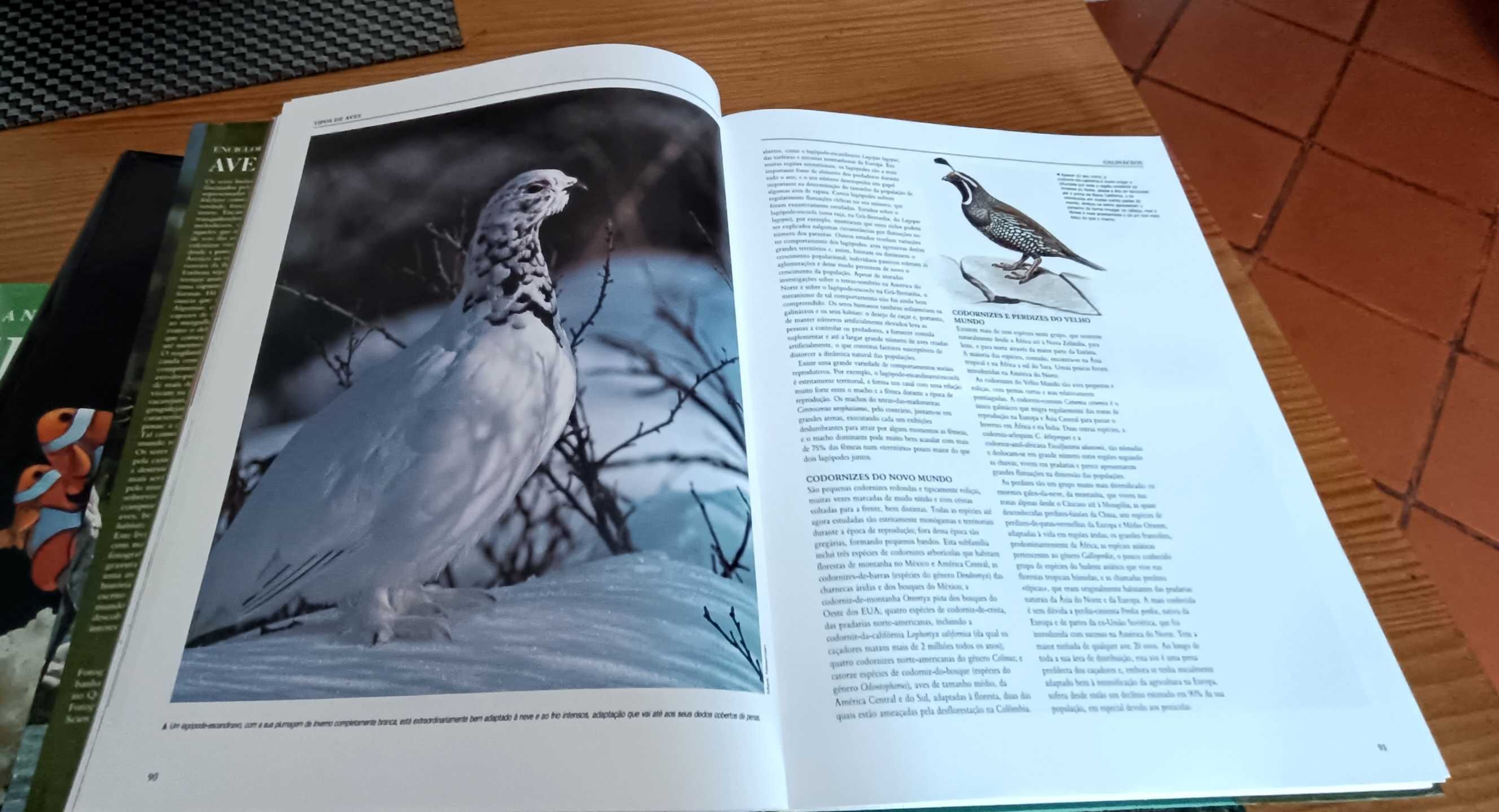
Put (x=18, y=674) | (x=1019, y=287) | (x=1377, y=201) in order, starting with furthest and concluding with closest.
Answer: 1. (x=1377, y=201)
2. (x=1019, y=287)
3. (x=18, y=674)

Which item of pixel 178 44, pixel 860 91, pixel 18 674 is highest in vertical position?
pixel 860 91

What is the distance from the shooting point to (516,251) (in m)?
0.39

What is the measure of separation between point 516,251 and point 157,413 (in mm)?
163

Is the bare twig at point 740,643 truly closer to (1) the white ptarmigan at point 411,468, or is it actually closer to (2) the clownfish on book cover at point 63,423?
Answer: (1) the white ptarmigan at point 411,468

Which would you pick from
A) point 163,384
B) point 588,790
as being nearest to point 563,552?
point 588,790

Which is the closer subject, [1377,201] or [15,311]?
[15,311]

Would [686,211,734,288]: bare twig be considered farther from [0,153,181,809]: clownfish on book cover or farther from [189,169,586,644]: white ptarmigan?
[0,153,181,809]: clownfish on book cover

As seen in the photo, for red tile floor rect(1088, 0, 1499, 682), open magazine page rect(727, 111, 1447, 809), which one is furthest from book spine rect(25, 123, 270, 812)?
red tile floor rect(1088, 0, 1499, 682)

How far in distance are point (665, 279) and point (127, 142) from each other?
301mm

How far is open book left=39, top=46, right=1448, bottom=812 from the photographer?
0.30 meters

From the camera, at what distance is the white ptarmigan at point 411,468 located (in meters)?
0.32

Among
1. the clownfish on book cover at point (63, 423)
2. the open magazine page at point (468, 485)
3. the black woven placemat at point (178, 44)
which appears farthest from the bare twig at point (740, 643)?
the black woven placemat at point (178, 44)

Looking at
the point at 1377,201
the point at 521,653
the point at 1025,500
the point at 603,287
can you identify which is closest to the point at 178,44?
the point at 603,287

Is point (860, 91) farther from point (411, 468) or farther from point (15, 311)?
point (15, 311)
